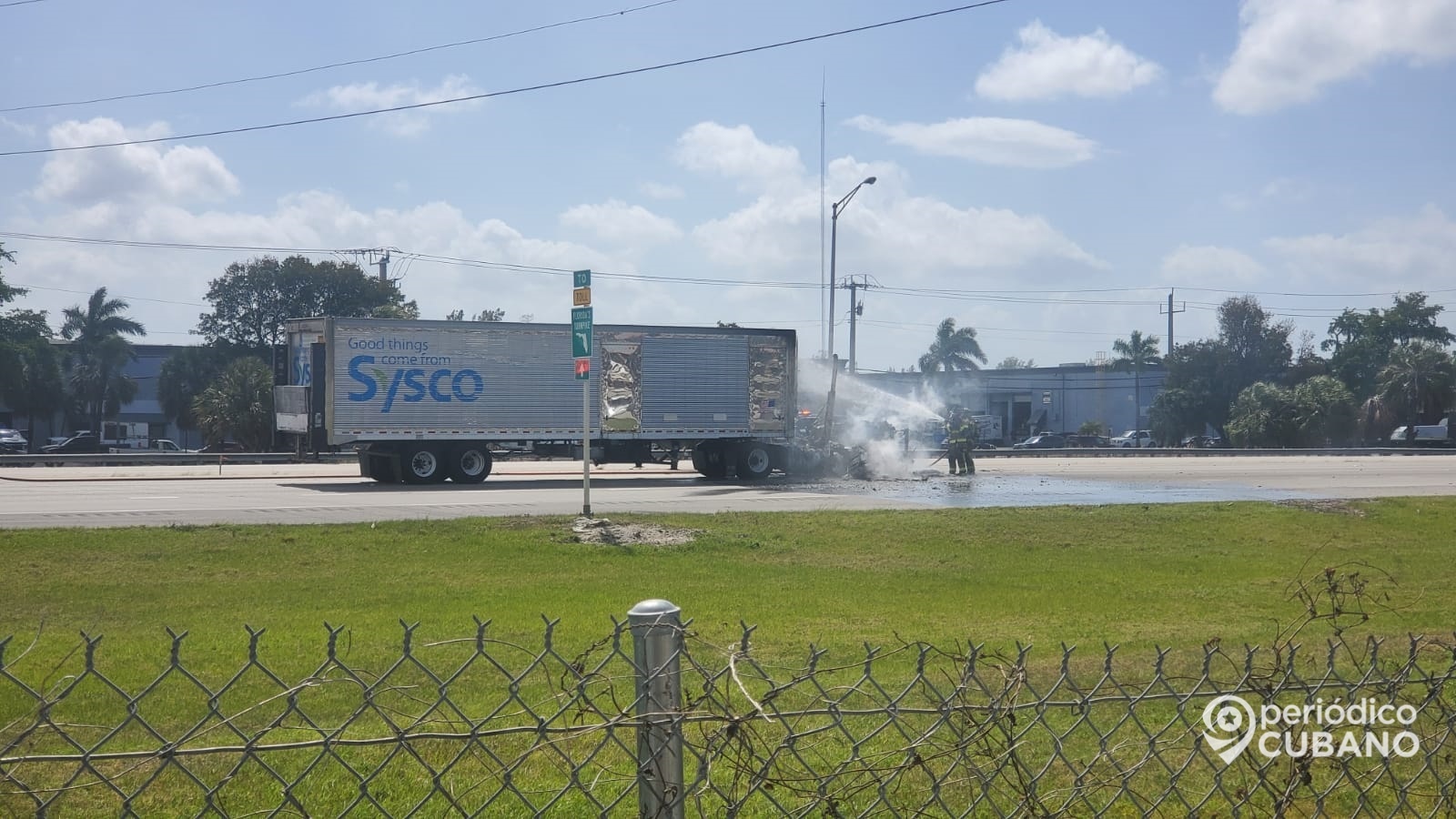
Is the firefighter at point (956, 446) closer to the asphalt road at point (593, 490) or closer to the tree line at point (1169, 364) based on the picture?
the asphalt road at point (593, 490)

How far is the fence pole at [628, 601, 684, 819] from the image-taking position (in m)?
2.68

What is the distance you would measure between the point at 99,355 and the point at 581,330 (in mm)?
65593

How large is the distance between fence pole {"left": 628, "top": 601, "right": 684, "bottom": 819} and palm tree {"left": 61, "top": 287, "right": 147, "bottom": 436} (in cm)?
7809

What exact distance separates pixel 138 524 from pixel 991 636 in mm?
13212

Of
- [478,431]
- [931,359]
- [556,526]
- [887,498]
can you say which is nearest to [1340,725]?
[556,526]

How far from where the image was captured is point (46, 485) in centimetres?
2722

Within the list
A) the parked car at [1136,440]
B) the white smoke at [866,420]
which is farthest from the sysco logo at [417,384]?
the parked car at [1136,440]

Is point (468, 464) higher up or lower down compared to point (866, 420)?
lower down

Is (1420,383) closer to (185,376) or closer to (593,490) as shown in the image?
(593,490)

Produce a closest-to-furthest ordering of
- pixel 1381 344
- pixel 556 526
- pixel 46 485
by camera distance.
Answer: pixel 556 526 < pixel 46 485 < pixel 1381 344

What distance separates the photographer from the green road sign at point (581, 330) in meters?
18.1

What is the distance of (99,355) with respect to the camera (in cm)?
7369

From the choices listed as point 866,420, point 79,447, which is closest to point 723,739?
point 866,420

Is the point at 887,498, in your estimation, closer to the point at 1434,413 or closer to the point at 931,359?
the point at 1434,413
